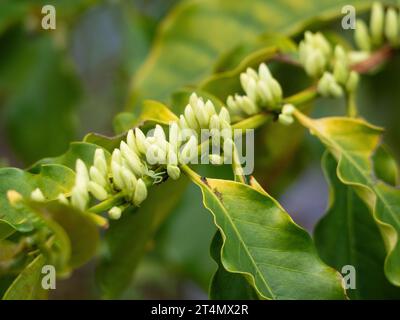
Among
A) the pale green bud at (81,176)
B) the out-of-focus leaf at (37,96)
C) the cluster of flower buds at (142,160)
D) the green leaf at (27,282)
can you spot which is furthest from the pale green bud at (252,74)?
the out-of-focus leaf at (37,96)

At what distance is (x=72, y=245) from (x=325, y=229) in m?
0.51

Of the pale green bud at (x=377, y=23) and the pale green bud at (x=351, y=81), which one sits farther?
the pale green bud at (x=377, y=23)

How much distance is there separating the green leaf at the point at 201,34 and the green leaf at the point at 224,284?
2.19 ft

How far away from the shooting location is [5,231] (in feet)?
3.15

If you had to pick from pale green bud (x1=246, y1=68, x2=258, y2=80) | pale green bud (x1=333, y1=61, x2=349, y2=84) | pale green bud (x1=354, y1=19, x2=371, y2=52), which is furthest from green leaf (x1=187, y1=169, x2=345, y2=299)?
pale green bud (x1=354, y1=19, x2=371, y2=52)

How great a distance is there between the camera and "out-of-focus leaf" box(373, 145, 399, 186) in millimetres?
1153

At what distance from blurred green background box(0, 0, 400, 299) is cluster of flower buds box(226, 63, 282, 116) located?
22cm

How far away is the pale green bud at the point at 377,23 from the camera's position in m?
1.39

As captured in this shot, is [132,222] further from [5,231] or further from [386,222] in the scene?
A: [386,222]

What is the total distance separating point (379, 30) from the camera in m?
1.39

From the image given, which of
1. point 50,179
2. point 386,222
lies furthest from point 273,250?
point 50,179

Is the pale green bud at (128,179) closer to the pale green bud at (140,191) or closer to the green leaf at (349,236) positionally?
the pale green bud at (140,191)

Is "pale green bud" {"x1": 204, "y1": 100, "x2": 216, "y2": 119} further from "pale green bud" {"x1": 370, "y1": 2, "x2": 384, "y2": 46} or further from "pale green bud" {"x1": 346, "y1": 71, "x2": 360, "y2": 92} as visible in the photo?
"pale green bud" {"x1": 370, "y1": 2, "x2": 384, "y2": 46}

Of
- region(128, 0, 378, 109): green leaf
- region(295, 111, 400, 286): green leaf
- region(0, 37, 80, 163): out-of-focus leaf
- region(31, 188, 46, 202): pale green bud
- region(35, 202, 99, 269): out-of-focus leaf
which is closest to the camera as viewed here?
region(35, 202, 99, 269): out-of-focus leaf
